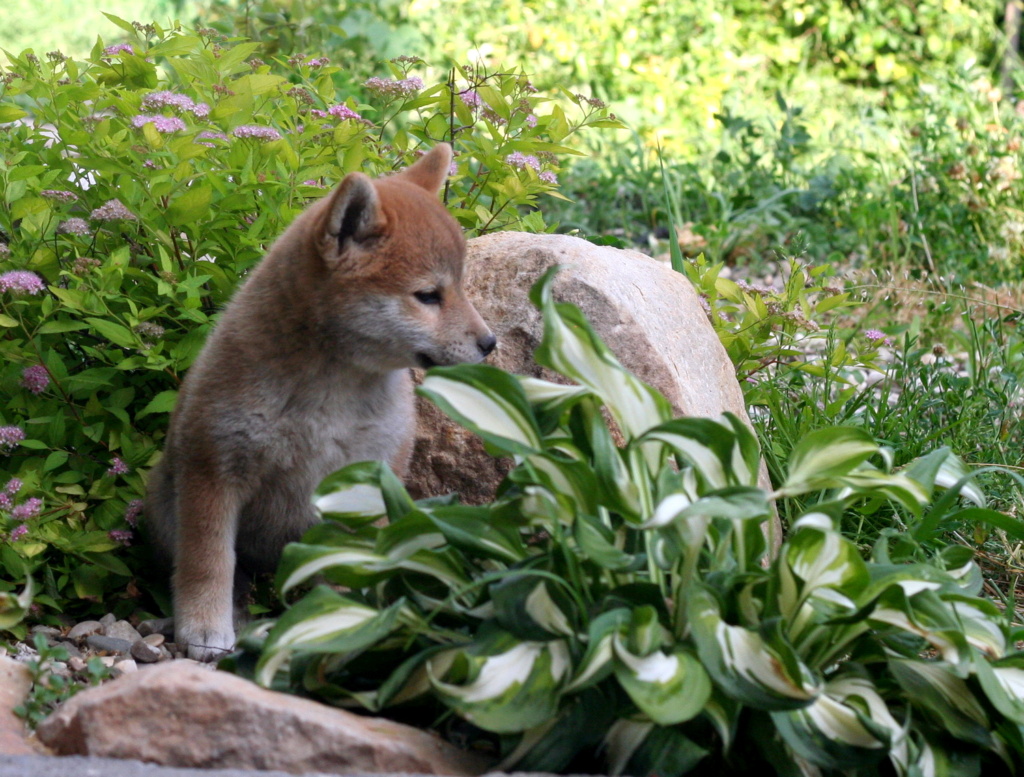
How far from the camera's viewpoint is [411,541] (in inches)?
106

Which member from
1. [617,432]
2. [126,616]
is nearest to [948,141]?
[617,432]

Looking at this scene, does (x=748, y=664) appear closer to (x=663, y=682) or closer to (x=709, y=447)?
(x=663, y=682)

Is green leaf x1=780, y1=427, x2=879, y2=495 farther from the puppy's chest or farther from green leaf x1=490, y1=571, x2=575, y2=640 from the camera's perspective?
the puppy's chest

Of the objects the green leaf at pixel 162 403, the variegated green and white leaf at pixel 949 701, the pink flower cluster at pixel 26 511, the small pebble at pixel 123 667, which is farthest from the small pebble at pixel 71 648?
the variegated green and white leaf at pixel 949 701

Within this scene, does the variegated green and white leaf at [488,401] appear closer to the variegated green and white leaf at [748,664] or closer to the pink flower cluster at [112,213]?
the variegated green and white leaf at [748,664]

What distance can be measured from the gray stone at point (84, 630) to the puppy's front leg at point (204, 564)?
35 cm

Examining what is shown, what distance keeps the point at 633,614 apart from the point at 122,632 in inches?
80.6

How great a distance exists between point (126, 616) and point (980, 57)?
11834 millimetres

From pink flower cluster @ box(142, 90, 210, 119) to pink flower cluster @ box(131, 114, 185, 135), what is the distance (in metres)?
0.06

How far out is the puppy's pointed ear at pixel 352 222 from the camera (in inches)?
130

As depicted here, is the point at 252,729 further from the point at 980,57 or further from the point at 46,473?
the point at 980,57

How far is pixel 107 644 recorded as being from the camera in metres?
3.57

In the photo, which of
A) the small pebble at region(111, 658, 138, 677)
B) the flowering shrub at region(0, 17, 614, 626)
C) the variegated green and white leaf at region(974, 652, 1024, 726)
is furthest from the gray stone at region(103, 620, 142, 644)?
the variegated green and white leaf at region(974, 652, 1024, 726)

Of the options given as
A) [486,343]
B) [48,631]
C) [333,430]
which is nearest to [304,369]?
[333,430]
